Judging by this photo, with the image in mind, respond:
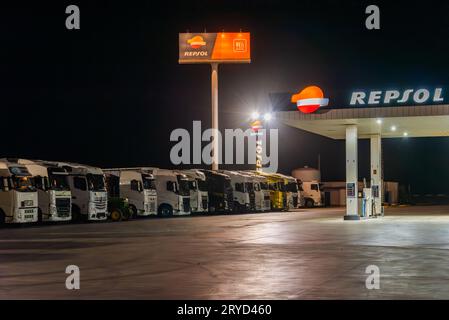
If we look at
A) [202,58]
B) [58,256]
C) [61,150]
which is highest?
[202,58]

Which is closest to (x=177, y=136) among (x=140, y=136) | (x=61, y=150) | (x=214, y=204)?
(x=140, y=136)

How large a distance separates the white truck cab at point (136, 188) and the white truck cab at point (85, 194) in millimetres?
3864

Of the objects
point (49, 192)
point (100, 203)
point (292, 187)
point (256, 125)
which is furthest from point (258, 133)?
point (49, 192)

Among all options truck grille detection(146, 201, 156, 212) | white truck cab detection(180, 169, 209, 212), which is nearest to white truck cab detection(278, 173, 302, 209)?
white truck cab detection(180, 169, 209, 212)

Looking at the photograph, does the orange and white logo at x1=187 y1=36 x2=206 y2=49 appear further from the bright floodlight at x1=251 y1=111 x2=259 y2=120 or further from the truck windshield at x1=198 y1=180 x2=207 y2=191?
the truck windshield at x1=198 y1=180 x2=207 y2=191

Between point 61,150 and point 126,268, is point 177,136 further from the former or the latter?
point 126,268

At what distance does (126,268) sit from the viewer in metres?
12.7

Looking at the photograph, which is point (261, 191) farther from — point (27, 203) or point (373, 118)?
point (27, 203)

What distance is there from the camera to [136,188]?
34.8m

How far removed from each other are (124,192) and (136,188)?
2.08ft

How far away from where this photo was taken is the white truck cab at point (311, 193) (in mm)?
57719

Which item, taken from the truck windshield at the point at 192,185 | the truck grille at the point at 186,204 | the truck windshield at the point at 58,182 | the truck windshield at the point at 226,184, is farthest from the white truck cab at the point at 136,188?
the truck windshield at the point at 226,184

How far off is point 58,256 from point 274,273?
5.33 metres

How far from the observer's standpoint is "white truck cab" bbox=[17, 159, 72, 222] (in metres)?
28.1
